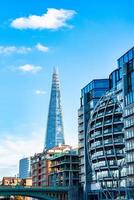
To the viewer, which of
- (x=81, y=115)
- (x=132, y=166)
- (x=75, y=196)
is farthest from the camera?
(x=81, y=115)

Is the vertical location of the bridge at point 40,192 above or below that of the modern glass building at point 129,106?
below

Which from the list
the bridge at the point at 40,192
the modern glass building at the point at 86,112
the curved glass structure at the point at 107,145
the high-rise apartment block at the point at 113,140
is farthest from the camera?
the modern glass building at the point at 86,112

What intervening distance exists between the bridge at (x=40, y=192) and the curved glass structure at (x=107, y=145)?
9.85 m

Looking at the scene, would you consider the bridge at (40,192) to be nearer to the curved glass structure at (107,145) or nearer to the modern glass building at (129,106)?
the curved glass structure at (107,145)

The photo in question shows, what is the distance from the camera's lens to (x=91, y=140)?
144625 millimetres

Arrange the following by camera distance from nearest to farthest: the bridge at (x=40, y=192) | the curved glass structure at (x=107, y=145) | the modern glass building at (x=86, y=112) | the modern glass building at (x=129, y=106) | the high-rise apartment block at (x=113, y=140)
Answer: the modern glass building at (x=129, y=106) < the high-rise apartment block at (x=113, y=140) < the curved glass structure at (x=107, y=145) < the bridge at (x=40, y=192) < the modern glass building at (x=86, y=112)

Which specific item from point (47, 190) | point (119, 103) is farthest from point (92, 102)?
point (47, 190)

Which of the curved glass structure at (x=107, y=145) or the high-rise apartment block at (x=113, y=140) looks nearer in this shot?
the high-rise apartment block at (x=113, y=140)

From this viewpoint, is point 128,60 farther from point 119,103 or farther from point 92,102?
point 92,102

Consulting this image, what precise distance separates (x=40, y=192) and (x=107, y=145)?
27836 millimetres

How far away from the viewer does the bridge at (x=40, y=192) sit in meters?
140

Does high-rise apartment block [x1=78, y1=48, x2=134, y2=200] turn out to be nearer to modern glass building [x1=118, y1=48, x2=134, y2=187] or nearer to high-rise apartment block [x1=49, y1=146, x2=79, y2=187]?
modern glass building [x1=118, y1=48, x2=134, y2=187]

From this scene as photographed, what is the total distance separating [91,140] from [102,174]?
1294 cm

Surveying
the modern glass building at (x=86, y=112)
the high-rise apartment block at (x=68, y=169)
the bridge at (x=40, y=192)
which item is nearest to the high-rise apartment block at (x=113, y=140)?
the modern glass building at (x=86, y=112)
